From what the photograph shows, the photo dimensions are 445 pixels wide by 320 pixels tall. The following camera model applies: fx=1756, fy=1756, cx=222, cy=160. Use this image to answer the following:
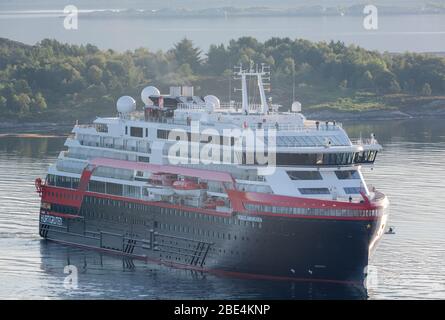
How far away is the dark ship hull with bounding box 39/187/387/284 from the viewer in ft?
233

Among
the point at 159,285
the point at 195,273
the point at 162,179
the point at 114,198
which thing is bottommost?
the point at 159,285

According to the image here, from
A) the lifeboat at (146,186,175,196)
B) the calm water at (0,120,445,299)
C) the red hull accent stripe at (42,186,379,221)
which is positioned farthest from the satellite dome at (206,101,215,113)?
the calm water at (0,120,445,299)

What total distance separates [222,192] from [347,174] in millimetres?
5424

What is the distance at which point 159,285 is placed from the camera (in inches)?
2864

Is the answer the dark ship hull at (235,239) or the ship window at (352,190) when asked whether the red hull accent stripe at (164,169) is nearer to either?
the dark ship hull at (235,239)

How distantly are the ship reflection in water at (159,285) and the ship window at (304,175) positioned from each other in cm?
433

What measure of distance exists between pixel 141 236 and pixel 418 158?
120 ft

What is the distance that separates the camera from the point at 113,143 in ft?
267

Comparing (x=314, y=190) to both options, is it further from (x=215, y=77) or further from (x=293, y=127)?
(x=215, y=77)

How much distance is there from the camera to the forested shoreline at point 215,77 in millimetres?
148125

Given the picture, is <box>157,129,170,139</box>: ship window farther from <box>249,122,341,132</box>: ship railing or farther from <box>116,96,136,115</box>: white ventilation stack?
<box>249,122,341,132</box>: ship railing

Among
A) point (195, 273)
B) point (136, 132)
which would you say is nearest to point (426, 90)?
point (136, 132)
